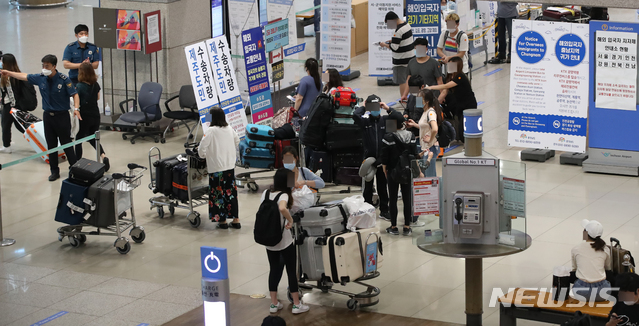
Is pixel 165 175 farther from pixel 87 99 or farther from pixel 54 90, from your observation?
pixel 87 99

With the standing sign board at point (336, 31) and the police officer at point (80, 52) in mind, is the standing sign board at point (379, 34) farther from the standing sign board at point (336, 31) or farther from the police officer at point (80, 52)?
the police officer at point (80, 52)

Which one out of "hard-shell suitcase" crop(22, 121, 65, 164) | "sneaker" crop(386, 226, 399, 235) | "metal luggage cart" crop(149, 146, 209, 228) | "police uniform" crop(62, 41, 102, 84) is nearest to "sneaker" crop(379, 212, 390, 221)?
"sneaker" crop(386, 226, 399, 235)

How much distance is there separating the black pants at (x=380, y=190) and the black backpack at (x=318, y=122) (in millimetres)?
823

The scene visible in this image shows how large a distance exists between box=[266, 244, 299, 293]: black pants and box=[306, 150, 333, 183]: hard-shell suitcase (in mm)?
3226

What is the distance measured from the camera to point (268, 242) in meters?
7.54

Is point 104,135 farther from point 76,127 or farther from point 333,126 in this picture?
point 333,126

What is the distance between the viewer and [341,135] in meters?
10.8

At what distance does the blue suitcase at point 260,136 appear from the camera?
441 inches

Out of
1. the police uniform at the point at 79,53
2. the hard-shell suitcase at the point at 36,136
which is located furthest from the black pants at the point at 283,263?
the police uniform at the point at 79,53

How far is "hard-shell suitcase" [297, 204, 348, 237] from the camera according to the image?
7.82m

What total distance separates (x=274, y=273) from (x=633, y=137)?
6203mm

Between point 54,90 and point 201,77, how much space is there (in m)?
2.04

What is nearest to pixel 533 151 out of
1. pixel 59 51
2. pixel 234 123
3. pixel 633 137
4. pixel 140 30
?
pixel 633 137

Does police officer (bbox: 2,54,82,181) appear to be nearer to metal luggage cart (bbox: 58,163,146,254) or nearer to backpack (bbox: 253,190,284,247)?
metal luggage cart (bbox: 58,163,146,254)
